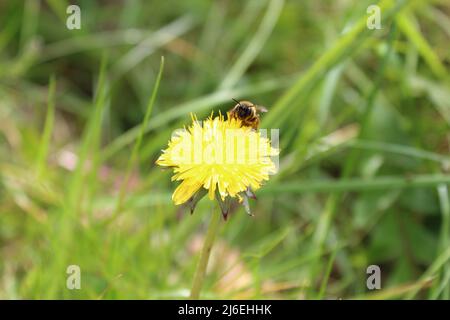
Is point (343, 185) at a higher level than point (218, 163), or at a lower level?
higher

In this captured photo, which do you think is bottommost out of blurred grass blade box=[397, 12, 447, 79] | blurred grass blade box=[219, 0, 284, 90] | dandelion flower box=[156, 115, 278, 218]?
dandelion flower box=[156, 115, 278, 218]

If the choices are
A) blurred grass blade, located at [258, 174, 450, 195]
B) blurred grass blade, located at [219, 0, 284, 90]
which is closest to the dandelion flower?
blurred grass blade, located at [258, 174, 450, 195]

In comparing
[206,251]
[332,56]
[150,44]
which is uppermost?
[150,44]

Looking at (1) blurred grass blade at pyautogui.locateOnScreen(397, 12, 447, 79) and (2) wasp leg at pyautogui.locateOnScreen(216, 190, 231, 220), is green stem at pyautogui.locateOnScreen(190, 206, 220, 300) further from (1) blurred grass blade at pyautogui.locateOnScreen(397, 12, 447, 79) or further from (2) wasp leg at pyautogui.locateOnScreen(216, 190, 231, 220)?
(1) blurred grass blade at pyautogui.locateOnScreen(397, 12, 447, 79)

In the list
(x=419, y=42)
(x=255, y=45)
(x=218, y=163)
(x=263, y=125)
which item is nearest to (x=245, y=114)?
(x=218, y=163)

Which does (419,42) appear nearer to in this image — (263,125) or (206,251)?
(263,125)

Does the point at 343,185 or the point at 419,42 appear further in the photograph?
the point at 419,42

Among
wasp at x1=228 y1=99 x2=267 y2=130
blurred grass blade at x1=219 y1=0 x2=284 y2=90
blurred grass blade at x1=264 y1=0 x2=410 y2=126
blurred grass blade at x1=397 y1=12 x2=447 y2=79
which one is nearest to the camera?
wasp at x1=228 y1=99 x2=267 y2=130
